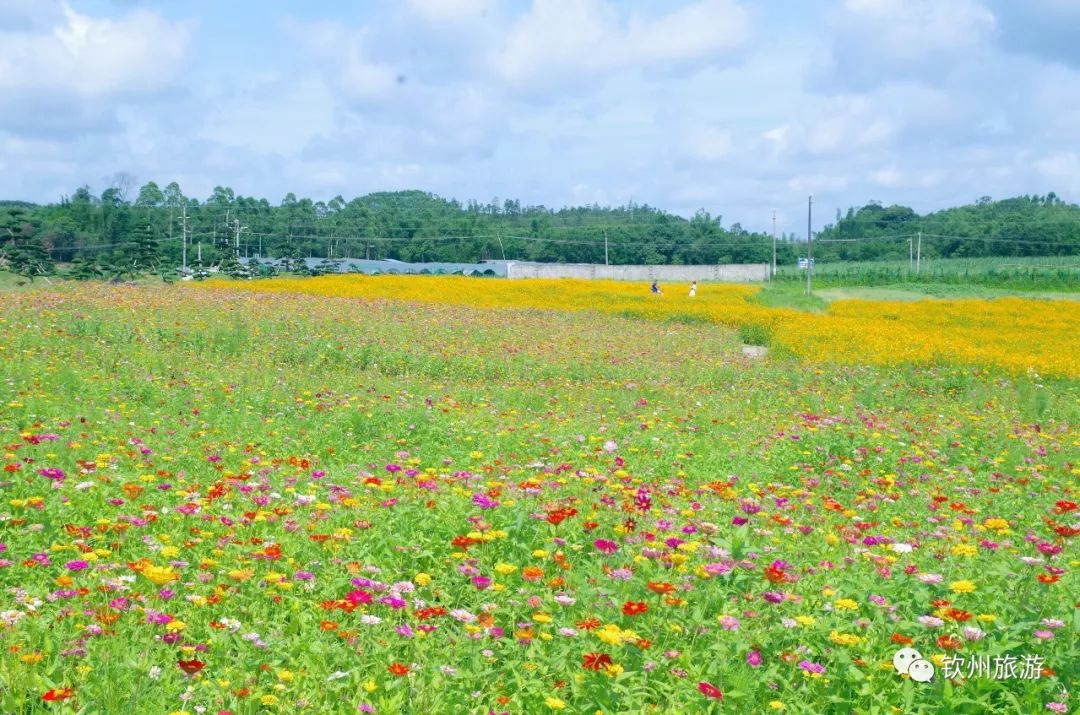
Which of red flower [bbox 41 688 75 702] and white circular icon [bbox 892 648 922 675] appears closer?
red flower [bbox 41 688 75 702]

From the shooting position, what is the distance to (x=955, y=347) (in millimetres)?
17766

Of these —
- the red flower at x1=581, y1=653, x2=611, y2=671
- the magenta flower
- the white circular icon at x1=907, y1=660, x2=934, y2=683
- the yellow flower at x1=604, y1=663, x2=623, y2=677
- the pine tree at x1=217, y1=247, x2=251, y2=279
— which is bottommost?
the white circular icon at x1=907, y1=660, x2=934, y2=683

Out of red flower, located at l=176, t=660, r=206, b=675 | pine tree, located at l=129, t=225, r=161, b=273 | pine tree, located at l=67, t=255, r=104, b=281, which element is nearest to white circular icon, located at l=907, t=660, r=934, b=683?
red flower, located at l=176, t=660, r=206, b=675

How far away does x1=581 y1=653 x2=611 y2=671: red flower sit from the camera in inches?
108

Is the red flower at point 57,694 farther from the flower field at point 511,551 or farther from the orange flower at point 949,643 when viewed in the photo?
the orange flower at point 949,643

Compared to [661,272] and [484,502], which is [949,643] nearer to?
[484,502]

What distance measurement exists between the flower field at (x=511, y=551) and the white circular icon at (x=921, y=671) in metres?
0.04

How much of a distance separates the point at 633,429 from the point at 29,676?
585cm

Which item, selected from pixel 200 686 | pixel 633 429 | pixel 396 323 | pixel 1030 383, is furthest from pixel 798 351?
pixel 200 686

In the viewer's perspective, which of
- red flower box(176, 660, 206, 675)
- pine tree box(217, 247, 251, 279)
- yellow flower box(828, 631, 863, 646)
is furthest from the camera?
pine tree box(217, 247, 251, 279)
